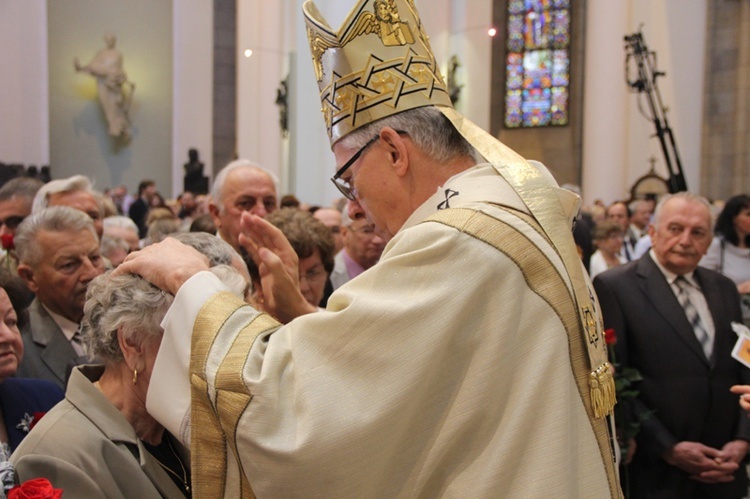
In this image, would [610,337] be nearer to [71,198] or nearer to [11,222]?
[71,198]

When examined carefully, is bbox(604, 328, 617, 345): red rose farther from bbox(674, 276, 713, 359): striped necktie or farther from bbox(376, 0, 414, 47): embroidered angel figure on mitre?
bbox(376, 0, 414, 47): embroidered angel figure on mitre

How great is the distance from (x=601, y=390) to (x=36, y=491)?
3.78 feet

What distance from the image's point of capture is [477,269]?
1.69m

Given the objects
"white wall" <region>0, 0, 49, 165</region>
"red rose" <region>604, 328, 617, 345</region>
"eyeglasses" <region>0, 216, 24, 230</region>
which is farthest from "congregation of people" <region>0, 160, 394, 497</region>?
"white wall" <region>0, 0, 49, 165</region>

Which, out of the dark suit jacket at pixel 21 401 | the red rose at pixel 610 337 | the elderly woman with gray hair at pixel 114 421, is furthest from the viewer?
the red rose at pixel 610 337

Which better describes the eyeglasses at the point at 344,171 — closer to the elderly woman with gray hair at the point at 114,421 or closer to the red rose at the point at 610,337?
the elderly woman with gray hair at the point at 114,421

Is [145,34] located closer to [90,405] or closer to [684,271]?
[684,271]

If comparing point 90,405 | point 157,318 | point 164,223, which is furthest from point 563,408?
point 164,223

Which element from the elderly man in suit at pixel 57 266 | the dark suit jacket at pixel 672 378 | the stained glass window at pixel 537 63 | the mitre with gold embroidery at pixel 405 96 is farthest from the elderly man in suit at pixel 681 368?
the stained glass window at pixel 537 63

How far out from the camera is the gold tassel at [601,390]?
175cm

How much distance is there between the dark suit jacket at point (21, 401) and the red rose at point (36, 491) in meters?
0.93

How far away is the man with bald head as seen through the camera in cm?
423

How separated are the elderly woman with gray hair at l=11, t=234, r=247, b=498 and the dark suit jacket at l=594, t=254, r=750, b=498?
91.1 inches

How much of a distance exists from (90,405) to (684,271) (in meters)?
2.98
